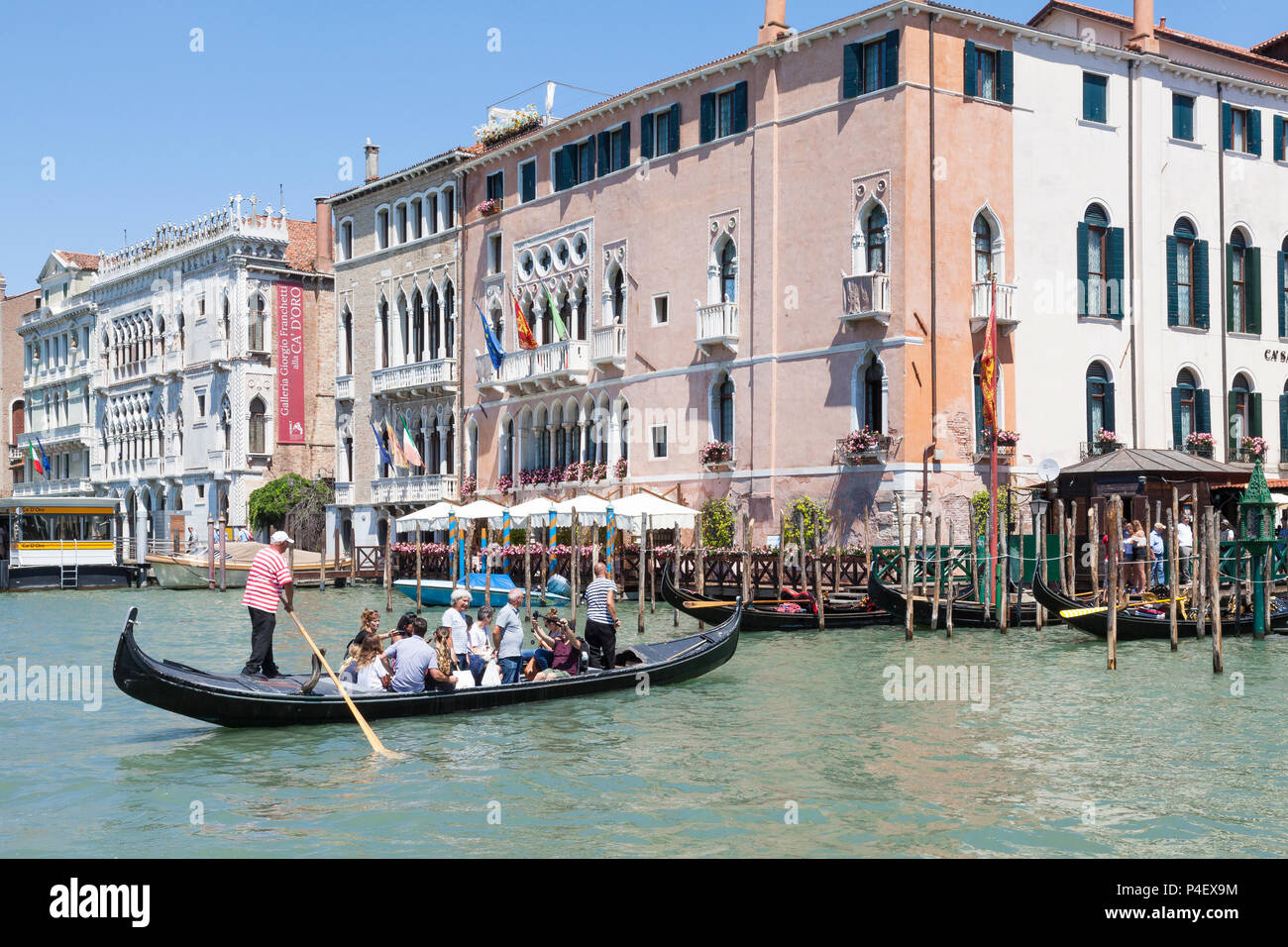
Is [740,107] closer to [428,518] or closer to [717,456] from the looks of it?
[717,456]

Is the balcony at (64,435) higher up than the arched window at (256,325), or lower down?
lower down

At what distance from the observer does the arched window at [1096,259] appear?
25.7m

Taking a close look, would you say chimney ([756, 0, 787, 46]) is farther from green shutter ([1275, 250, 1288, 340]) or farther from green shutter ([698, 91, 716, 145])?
green shutter ([1275, 250, 1288, 340])

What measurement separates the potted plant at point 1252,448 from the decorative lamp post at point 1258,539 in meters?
7.26

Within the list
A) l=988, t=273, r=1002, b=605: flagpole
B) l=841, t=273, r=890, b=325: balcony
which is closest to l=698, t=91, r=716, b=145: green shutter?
l=841, t=273, r=890, b=325: balcony

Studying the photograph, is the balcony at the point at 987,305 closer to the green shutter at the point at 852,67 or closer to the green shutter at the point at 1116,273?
the green shutter at the point at 1116,273

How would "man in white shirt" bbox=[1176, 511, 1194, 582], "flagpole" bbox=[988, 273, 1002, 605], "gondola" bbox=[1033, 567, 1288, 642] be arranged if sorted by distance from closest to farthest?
"gondola" bbox=[1033, 567, 1288, 642], "flagpole" bbox=[988, 273, 1002, 605], "man in white shirt" bbox=[1176, 511, 1194, 582]

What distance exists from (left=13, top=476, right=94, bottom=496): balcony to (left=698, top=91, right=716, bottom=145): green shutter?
110 ft

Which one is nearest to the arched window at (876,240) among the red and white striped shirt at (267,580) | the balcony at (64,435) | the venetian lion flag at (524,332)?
the venetian lion flag at (524,332)

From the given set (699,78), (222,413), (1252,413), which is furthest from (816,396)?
(222,413)

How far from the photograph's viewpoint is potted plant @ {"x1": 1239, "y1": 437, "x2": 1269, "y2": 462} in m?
26.9
